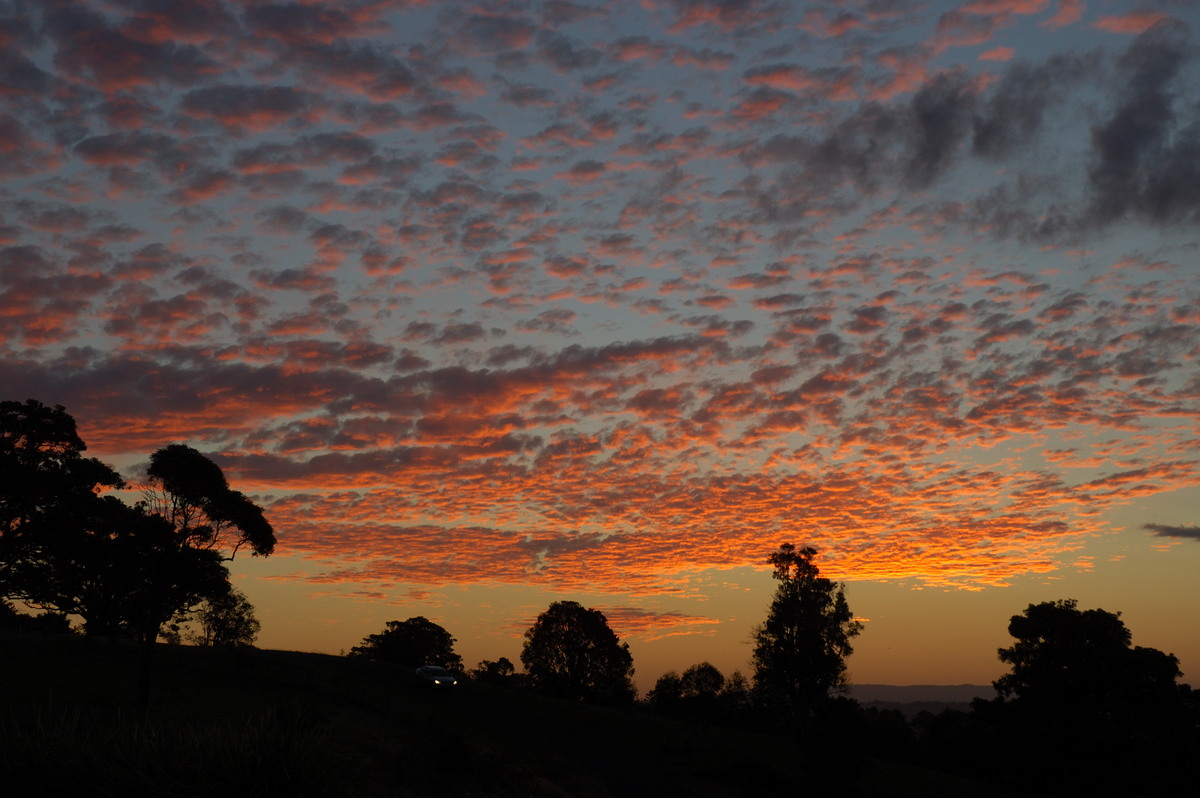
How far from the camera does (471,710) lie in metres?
58.5

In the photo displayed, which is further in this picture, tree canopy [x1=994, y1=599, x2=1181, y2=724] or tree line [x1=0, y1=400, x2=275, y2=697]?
tree canopy [x1=994, y1=599, x2=1181, y2=724]

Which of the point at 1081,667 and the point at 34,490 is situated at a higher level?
the point at 34,490

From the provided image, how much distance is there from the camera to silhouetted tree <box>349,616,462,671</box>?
127312 mm

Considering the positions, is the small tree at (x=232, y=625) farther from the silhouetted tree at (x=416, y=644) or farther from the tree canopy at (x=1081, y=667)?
the tree canopy at (x=1081, y=667)

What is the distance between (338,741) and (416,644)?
343ft

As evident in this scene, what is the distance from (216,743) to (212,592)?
34.3 metres

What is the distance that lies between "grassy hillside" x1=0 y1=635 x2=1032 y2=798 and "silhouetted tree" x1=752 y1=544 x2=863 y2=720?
23.9 feet

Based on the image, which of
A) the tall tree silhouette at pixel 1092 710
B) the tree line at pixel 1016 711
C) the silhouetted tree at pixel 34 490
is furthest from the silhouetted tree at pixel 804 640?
the silhouetted tree at pixel 34 490

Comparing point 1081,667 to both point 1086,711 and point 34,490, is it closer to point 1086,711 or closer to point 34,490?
point 1086,711

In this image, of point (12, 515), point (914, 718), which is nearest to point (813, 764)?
point (12, 515)

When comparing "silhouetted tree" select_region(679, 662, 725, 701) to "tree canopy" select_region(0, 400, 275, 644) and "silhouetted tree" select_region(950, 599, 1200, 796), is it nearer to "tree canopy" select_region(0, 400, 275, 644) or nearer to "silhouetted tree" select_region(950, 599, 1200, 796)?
"silhouetted tree" select_region(950, 599, 1200, 796)

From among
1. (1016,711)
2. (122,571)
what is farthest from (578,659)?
(122,571)

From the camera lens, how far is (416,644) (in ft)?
423

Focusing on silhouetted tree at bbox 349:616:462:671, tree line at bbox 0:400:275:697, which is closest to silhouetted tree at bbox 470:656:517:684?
silhouetted tree at bbox 349:616:462:671
